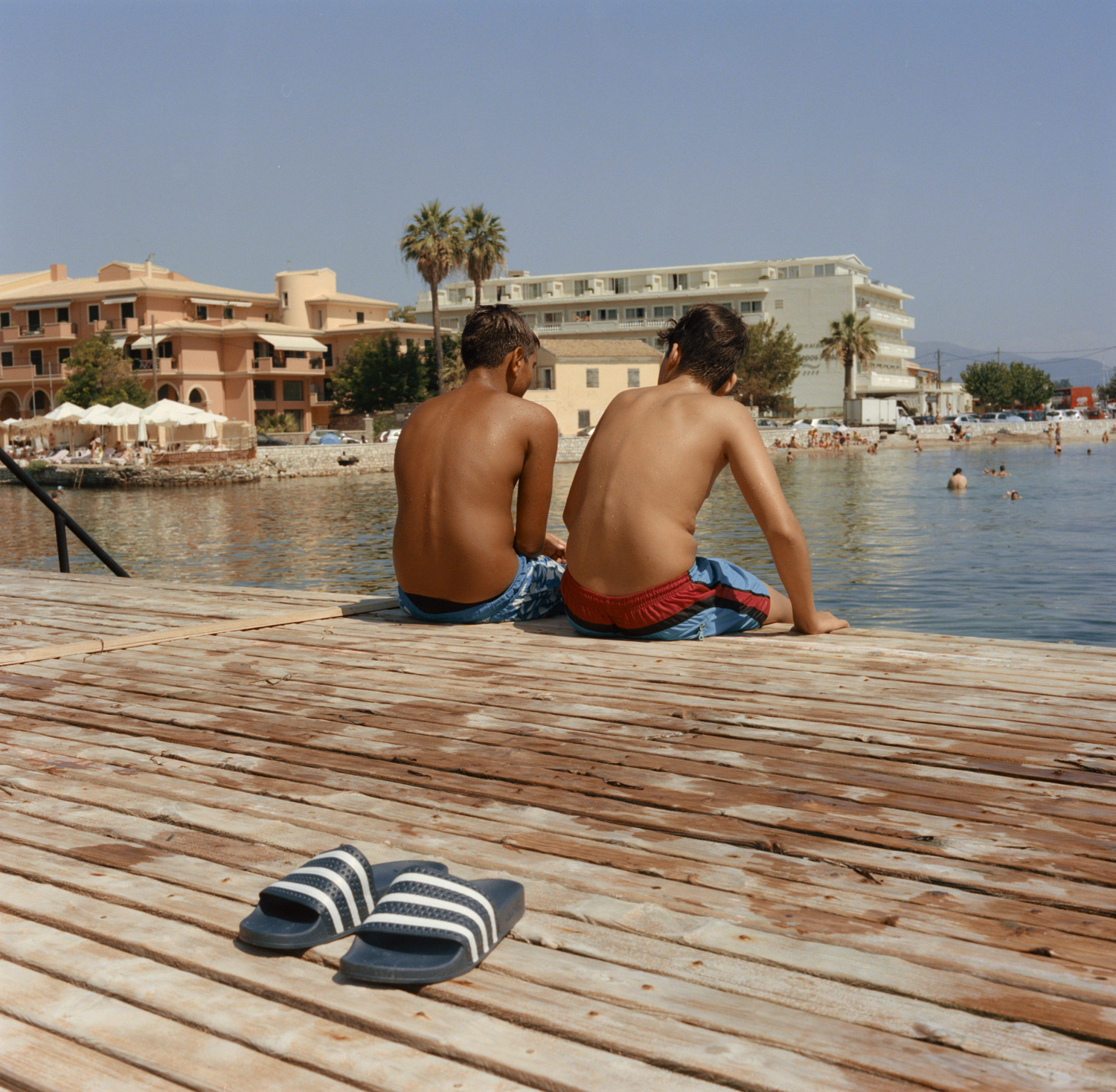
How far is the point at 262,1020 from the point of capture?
1635 millimetres

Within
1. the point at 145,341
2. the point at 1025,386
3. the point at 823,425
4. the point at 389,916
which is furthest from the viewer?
the point at 1025,386

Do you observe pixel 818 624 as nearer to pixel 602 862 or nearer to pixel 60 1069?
pixel 602 862

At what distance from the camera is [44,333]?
6144 centimetres

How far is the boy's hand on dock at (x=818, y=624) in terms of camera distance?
4504 millimetres

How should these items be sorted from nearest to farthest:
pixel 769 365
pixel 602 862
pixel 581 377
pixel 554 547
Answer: pixel 602 862
pixel 554 547
pixel 581 377
pixel 769 365

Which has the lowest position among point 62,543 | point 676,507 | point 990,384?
point 62,543

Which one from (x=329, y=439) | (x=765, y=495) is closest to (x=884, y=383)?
(x=329, y=439)

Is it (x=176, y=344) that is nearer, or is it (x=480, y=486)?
(x=480, y=486)

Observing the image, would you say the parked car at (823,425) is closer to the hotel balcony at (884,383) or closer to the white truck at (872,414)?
the white truck at (872,414)

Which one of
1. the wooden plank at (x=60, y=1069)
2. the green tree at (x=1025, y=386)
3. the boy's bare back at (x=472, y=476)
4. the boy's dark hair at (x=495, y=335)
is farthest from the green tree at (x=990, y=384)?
the wooden plank at (x=60, y=1069)

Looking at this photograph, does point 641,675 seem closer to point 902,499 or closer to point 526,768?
point 526,768

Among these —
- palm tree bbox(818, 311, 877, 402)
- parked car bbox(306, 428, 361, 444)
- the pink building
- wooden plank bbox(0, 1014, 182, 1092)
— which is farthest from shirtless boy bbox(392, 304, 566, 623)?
palm tree bbox(818, 311, 877, 402)

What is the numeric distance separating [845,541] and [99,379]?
141 feet

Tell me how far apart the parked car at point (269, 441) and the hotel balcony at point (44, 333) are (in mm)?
14485
